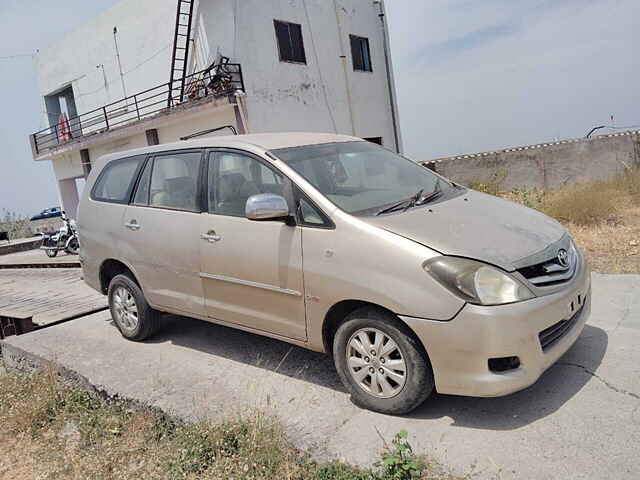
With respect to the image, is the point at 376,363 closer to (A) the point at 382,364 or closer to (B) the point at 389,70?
(A) the point at 382,364

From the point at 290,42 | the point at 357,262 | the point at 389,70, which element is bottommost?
the point at 357,262

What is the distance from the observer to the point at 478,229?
Result: 3.18m

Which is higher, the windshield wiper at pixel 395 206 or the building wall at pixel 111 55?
the building wall at pixel 111 55

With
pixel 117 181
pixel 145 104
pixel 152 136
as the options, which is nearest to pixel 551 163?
pixel 117 181

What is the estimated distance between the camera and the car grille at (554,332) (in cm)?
293

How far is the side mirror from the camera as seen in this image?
3387 millimetres

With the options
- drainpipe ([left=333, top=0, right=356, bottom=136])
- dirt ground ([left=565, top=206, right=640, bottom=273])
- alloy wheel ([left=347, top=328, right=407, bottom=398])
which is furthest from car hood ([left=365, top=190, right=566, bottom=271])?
drainpipe ([left=333, top=0, right=356, bottom=136])

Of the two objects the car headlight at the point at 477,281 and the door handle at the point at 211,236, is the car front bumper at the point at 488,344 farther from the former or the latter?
the door handle at the point at 211,236

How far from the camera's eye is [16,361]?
5.25 m

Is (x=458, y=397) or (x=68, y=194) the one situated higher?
(x=68, y=194)

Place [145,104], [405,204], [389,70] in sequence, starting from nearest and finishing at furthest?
[405,204], [145,104], [389,70]

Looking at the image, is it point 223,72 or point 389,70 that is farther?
point 389,70

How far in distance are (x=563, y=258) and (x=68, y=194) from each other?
24113 mm

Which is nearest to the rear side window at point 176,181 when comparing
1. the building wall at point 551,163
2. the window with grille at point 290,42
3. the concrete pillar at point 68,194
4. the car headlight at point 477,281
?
the car headlight at point 477,281
